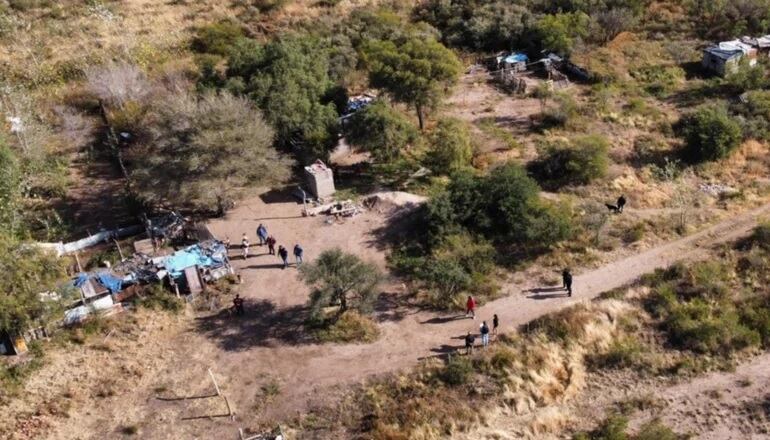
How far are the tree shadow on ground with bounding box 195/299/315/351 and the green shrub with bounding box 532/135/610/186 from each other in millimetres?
16549

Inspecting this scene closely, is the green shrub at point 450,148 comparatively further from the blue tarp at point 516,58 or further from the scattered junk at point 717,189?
the blue tarp at point 516,58

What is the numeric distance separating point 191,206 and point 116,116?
12.0 meters

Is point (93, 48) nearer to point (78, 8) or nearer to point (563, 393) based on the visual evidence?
point (78, 8)

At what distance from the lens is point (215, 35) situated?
5066 centimetres

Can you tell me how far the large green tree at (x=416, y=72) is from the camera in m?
39.2

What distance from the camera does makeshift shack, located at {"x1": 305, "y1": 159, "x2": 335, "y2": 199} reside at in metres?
36.2

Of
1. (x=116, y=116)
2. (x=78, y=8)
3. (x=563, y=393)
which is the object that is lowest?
(x=563, y=393)

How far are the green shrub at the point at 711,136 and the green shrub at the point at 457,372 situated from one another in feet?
70.0

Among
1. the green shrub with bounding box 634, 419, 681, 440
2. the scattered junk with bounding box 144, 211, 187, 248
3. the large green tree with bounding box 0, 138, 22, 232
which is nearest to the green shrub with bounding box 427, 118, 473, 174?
the scattered junk with bounding box 144, 211, 187, 248

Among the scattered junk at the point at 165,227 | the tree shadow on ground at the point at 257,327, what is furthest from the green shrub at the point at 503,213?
the scattered junk at the point at 165,227

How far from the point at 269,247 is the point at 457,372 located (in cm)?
1229

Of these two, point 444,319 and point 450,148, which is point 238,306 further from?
point 450,148

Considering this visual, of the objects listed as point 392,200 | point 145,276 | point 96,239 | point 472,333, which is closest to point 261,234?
point 145,276

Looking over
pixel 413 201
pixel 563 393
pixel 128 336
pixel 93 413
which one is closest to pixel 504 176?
pixel 413 201
